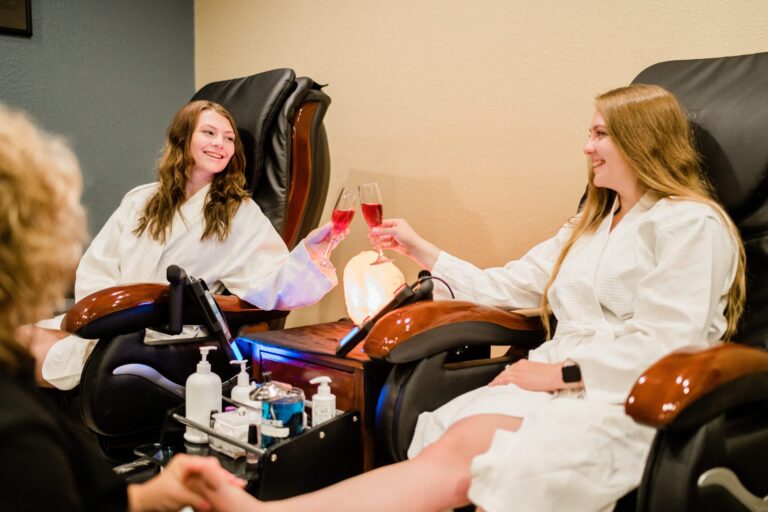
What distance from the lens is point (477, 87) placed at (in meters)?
2.29

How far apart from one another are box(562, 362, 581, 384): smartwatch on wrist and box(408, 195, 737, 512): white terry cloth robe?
0.6 inches

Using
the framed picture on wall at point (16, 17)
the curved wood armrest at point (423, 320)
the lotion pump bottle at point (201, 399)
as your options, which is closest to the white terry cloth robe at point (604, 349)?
the curved wood armrest at point (423, 320)

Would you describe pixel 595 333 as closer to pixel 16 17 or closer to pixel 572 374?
pixel 572 374

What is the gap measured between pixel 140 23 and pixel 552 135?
2.26 m

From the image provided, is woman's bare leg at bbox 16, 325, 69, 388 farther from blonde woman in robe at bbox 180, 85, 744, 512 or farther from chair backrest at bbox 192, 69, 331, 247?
blonde woman in robe at bbox 180, 85, 744, 512

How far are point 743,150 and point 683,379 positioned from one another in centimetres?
72

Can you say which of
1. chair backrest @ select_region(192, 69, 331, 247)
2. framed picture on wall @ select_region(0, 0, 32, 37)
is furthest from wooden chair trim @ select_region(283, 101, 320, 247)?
framed picture on wall @ select_region(0, 0, 32, 37)

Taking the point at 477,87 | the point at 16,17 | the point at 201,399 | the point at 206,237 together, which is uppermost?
the point at 16,17

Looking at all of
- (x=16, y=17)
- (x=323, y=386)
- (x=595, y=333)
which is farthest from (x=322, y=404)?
(x=16, y=17)

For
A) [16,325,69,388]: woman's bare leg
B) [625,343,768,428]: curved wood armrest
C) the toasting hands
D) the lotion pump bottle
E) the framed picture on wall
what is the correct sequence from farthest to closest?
the framed picture on wall → the toasting hands → [16,325,69,388]: woman's bare leg → the lotion pump bottle → [625,343,768,428]: curved wood armrest

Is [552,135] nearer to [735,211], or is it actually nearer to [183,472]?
[735,211]

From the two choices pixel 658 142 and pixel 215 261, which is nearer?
pixel 658 142

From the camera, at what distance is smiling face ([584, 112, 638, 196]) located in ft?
4.91

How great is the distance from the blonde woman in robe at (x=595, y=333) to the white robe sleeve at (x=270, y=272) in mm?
574
